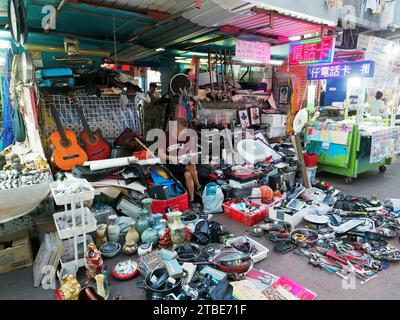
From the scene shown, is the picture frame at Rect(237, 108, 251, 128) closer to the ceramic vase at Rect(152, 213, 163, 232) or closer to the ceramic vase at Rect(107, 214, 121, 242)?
the ceramic vase at Rect(152, 213, 163, 232)

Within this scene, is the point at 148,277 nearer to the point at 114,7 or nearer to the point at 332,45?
the point at 114,7

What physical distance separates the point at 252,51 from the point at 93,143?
10.8 feet

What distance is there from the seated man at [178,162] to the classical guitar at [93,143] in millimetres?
857

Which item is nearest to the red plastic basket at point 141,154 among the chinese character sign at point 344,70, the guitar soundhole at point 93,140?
the guitar soundhole at point 93,140

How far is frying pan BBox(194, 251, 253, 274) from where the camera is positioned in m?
2.42

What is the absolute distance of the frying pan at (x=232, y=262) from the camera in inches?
95.4

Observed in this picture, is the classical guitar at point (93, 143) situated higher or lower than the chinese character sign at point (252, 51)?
lower

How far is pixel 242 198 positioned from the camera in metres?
4.13

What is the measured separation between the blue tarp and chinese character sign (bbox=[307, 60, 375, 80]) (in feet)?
17.4

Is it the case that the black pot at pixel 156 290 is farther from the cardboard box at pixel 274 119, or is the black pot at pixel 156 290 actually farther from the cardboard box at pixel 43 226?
the cardboard box at pixel 274 119

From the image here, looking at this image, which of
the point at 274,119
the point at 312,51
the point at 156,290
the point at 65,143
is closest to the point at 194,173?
the point at 65,143

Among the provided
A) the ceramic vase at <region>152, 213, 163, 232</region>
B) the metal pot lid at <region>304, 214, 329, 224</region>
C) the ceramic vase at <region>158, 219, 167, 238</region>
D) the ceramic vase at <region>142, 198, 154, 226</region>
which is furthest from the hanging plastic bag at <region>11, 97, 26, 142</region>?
the metal pot lid at <region>304, 214, 329, 224</region>
